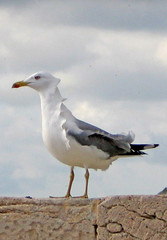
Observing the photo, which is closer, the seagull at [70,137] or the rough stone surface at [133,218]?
the rough stone surface at [133,218]

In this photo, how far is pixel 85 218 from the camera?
25.7 ft

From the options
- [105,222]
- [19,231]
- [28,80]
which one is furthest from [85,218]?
[28,80]

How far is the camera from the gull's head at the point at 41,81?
29.6ft

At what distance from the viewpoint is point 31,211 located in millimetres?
8000

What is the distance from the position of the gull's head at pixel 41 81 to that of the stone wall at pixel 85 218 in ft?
5.45

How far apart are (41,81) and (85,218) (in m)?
2.09

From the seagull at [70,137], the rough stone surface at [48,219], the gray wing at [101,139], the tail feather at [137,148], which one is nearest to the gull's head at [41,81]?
the seagull at [70,137]

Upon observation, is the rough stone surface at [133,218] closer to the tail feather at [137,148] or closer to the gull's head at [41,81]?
the tail feather at [137,148]

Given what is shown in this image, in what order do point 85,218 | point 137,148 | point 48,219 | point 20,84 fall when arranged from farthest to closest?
point 137,148
point 20,84
point 48,219
point 85,218

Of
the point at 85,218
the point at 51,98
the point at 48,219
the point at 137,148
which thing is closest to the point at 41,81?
the point at 51,98

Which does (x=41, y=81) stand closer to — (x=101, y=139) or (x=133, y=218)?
(x=101, y=139)

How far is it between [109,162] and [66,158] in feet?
2.40

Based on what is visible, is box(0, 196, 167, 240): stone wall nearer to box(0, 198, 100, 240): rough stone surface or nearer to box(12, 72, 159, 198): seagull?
box(0, 198, 100, 240): rough stone surface

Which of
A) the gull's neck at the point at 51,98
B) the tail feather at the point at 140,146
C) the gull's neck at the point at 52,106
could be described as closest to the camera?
the gull's neck at the point at 52,106
